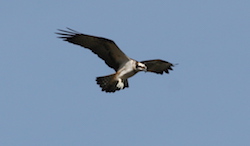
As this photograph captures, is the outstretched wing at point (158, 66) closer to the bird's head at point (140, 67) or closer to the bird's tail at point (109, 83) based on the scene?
the bird's head at point (140, 67)

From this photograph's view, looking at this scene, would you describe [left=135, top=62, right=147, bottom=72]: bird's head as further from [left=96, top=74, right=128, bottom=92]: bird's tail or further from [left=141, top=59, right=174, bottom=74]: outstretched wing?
[left=96, top=74, right=128, bottom=92]: bird's tail

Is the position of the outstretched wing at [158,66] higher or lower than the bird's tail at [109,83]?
higher

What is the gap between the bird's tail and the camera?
2123 centimetres

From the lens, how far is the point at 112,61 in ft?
69.9

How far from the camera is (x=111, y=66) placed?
21406mm

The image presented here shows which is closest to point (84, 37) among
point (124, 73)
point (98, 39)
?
point (98, 39)

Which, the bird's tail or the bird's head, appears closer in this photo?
the bird's head

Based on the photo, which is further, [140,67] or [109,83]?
[109,83]

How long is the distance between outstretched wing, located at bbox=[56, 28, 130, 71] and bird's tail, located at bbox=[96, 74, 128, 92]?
39cm

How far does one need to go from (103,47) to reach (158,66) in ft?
7.03

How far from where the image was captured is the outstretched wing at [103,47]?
67.0ft

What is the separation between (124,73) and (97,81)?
3.11ft

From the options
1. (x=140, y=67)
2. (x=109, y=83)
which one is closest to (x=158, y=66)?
(x=140, y=67)

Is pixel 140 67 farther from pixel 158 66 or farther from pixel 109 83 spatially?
pixel 158 66
